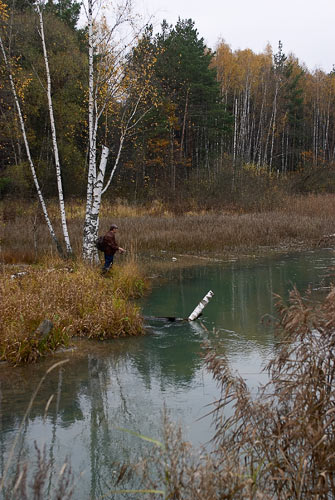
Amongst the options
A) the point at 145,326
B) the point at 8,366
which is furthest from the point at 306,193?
the point at 8,366

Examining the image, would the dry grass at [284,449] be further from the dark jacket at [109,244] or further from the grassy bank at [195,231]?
the grassy bank at [195,231]

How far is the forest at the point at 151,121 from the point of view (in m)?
19.7

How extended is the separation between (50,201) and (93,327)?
59.9 feet

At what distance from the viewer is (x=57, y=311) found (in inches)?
323

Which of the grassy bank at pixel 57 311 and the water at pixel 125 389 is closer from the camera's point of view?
the water at pixel 125 389

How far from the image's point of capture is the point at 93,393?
6355 millimetres

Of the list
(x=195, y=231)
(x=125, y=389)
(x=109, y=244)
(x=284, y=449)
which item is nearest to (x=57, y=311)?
(x=125, y=389)

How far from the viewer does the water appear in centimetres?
486

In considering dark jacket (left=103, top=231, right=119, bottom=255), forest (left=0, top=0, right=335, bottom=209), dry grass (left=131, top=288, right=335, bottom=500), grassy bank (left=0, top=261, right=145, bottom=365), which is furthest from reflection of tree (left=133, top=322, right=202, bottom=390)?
forest (left=0, top=0, right=335, bottom=209)

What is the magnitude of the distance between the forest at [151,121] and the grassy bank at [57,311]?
593cm

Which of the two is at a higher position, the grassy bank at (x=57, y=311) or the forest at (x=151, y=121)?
the forest at (x=151, y=121)

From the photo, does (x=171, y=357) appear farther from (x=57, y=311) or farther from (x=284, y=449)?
(x=284, y=449)

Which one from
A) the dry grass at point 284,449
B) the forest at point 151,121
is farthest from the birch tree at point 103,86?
the dry grass at point 284,449

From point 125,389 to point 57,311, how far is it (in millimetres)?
2193
